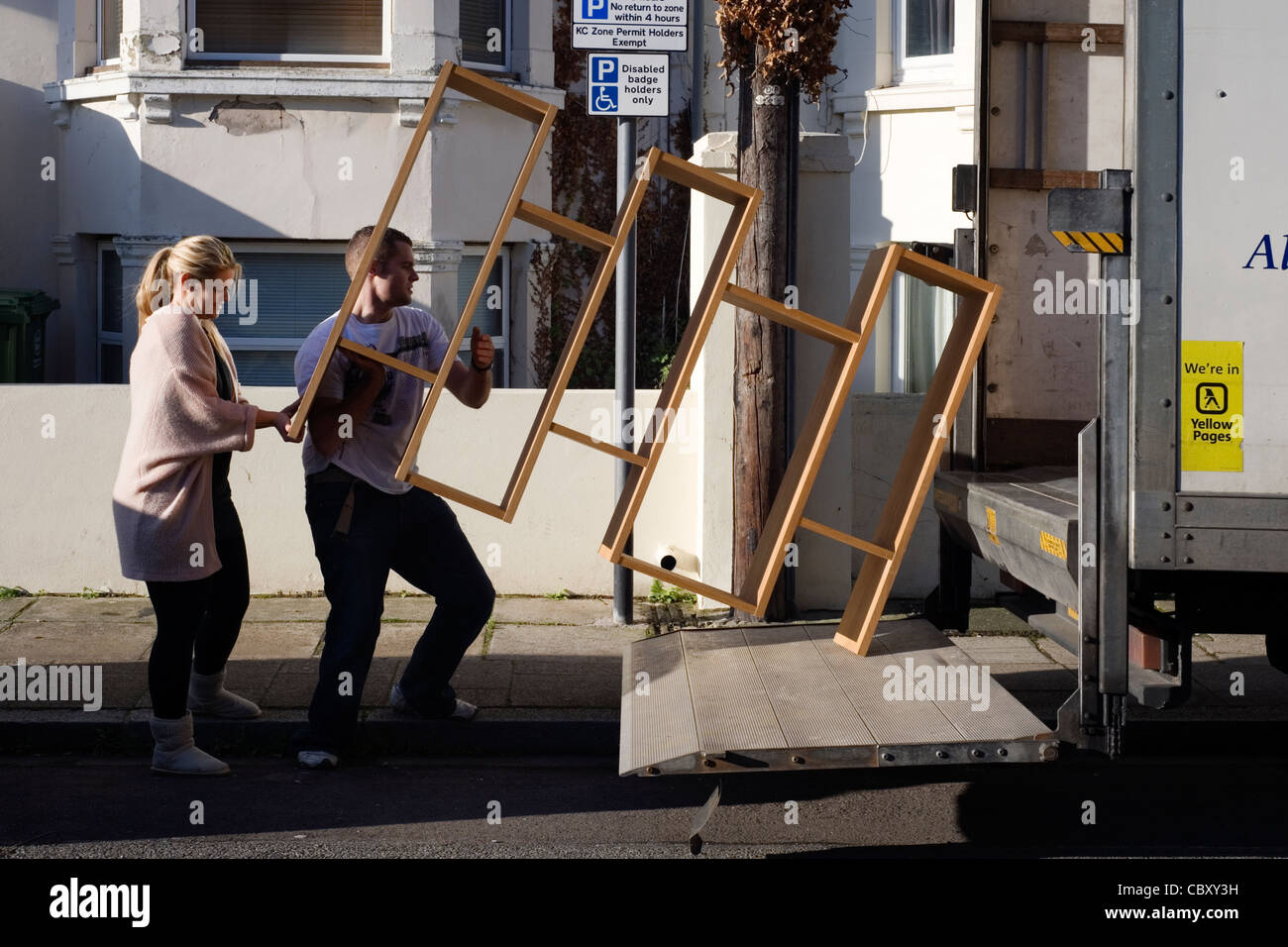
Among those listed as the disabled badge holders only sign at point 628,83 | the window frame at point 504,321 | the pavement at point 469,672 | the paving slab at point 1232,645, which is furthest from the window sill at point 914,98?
the paving slab at point 1232,645

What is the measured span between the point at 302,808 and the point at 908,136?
30.4ft

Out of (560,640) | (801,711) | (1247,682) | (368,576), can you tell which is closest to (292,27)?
(560,640)

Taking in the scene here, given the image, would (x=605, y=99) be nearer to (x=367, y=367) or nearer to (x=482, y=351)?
(x=482, y=351)

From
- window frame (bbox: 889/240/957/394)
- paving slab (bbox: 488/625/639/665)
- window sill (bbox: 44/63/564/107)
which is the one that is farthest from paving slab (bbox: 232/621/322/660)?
window frame (bbox: 889/240/957/394)

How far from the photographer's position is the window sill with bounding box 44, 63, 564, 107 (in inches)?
391

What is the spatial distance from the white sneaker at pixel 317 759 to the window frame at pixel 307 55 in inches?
237

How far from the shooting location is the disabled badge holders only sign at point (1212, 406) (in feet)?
13.0

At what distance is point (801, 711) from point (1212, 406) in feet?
4.66

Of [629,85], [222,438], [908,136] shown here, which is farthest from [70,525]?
[908,136]

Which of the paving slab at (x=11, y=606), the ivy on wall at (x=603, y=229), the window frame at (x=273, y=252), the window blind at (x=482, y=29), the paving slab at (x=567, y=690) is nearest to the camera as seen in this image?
the paving slab at (x=567, y=690)

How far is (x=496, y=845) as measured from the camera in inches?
190

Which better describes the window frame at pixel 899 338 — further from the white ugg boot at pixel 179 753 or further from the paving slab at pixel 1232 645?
the white ugg boot at pixel 179 753

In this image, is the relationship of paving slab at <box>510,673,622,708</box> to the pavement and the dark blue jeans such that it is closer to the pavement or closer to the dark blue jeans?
the pavement

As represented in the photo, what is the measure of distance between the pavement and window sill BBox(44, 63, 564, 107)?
3775 mm
